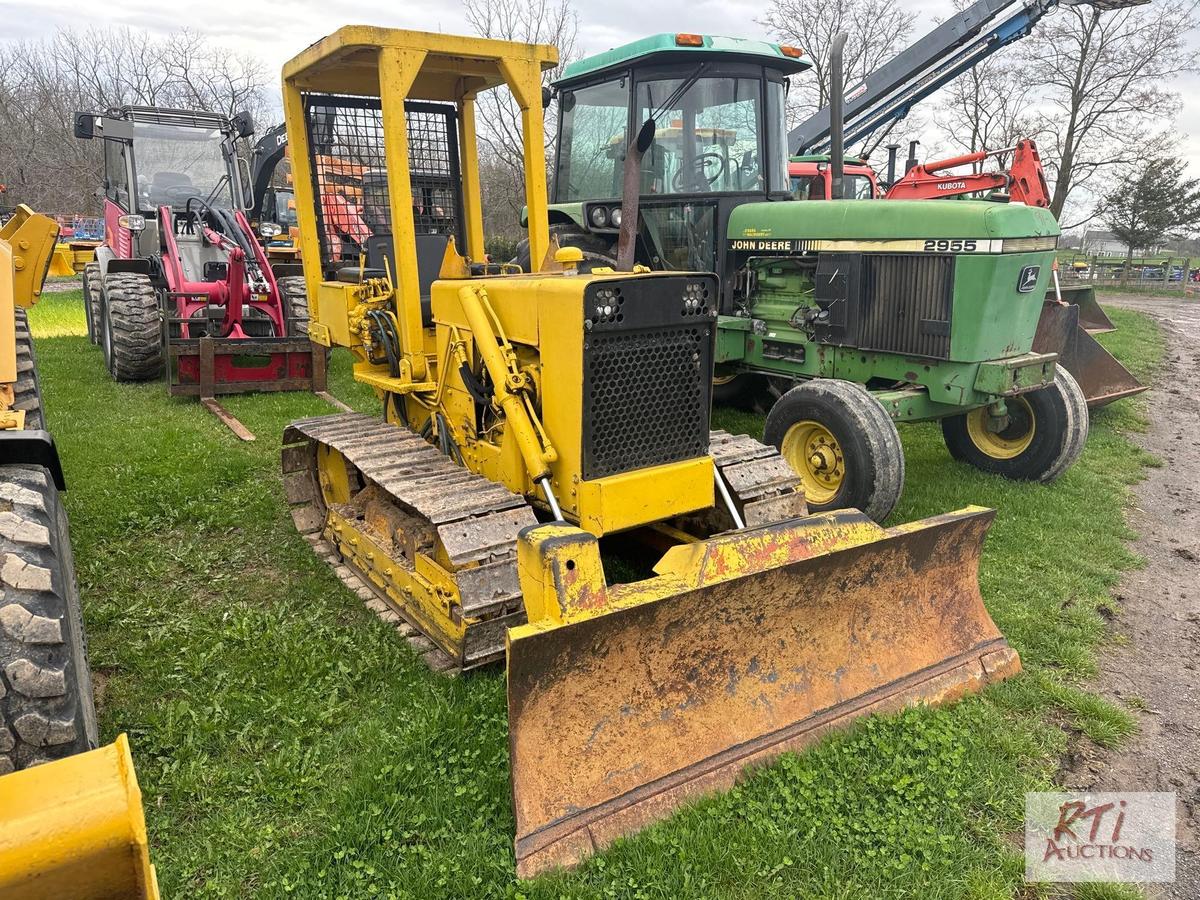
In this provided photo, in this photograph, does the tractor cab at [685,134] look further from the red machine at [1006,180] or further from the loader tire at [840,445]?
the red machine at [1006,180]

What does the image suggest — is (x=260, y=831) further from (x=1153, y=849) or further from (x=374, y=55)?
(x=374, y=55)

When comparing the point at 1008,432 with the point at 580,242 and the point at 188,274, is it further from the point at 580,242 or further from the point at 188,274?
the point at 188,274

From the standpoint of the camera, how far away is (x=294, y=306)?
9.59 m

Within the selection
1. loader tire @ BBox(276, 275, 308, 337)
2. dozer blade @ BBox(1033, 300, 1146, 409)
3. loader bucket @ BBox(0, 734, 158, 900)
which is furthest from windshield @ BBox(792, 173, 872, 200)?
loader bucket @ BBox(0, 734, 158, 900)

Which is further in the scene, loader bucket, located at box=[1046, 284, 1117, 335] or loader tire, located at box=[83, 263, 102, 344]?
loader tire, located at box=[83, 263, 102, 344]

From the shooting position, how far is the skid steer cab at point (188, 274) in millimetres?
8492

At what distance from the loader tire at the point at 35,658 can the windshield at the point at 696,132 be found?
505cm

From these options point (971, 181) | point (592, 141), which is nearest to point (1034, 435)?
point (592, 141)

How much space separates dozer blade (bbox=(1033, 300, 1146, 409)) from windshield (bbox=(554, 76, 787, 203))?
3153 millimetres

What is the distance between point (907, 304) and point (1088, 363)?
11.2 feet

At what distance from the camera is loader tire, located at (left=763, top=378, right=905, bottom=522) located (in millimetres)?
4898

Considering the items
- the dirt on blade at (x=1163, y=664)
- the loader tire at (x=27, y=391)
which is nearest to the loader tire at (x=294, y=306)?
the loader tire at (x=27, y=391)

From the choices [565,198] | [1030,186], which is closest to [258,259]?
[565,198]

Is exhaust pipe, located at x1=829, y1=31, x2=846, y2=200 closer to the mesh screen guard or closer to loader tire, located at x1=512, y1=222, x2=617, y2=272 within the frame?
loader tire, located at x1=512, y1=222, x2=617, y2=272
